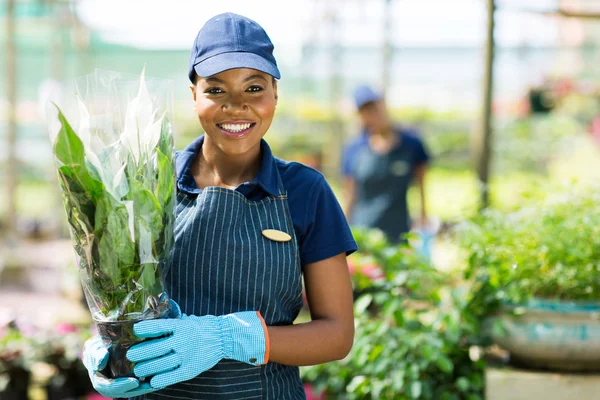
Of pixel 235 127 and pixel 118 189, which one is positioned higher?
pixel 235 127

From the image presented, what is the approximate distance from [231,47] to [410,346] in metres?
1.25

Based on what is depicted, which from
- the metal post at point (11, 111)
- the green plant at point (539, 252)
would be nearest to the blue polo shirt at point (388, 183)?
the green plant at point (539, 252)

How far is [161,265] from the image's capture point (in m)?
1.46

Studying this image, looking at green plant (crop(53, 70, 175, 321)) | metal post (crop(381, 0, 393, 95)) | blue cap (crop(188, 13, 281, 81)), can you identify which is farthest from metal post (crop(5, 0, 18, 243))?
green plant (crop(53, 70, 175, 321))

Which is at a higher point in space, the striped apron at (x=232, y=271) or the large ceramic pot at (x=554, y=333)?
the striped apron at (x=232, y=271)

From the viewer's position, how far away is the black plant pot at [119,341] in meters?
1.41

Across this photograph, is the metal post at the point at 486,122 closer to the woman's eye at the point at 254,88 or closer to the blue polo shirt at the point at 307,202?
the blue polo shirt at the point at 307,202

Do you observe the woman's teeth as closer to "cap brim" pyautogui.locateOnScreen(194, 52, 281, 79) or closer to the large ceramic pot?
"cap brim" pyautogui.locateOnScreen(194, 52, 281, 79)

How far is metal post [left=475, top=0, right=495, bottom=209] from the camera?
10.2 feet

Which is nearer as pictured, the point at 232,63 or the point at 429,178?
the point at 232,63

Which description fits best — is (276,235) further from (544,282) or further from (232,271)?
(544,282)

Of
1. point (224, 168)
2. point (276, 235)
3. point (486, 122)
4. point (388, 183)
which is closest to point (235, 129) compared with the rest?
point (224, 168)

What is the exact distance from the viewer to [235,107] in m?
1.54

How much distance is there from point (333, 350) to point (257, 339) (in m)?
0.19
